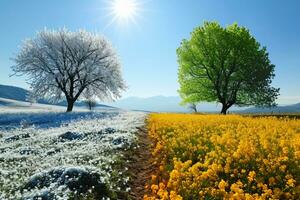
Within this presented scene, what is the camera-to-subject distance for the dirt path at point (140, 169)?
12.7m

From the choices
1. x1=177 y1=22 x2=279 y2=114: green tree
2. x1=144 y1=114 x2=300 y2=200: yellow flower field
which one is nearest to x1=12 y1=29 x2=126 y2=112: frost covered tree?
x1=177 y1=22 x2=279 y2=114: green tree

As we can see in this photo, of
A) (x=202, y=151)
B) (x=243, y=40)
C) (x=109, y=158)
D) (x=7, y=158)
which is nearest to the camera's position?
(x=202, y=151)

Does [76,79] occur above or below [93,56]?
below

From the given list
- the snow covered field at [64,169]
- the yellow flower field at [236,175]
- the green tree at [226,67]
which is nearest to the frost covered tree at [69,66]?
the green tree at [226,67]

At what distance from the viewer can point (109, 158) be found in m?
16.0

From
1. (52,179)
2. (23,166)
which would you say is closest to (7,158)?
(23,166)

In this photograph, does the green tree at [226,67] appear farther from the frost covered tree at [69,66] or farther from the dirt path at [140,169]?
the dirt path at [140,169]

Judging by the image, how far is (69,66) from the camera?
190 ft

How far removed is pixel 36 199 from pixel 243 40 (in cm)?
4488

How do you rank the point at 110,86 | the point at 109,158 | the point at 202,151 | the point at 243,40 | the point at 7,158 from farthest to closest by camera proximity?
1. the point at 110,86
2. the point at 243,40
3. the point at 7,158
4. the point at 109,158
5. the point at 202,151

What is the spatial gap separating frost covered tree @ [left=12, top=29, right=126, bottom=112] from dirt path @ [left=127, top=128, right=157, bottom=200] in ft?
124

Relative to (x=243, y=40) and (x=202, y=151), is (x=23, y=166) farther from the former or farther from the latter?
(x=243, y=40)

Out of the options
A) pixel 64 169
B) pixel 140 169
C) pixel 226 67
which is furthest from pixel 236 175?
pixel 226 67

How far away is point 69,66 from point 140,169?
146 feet
